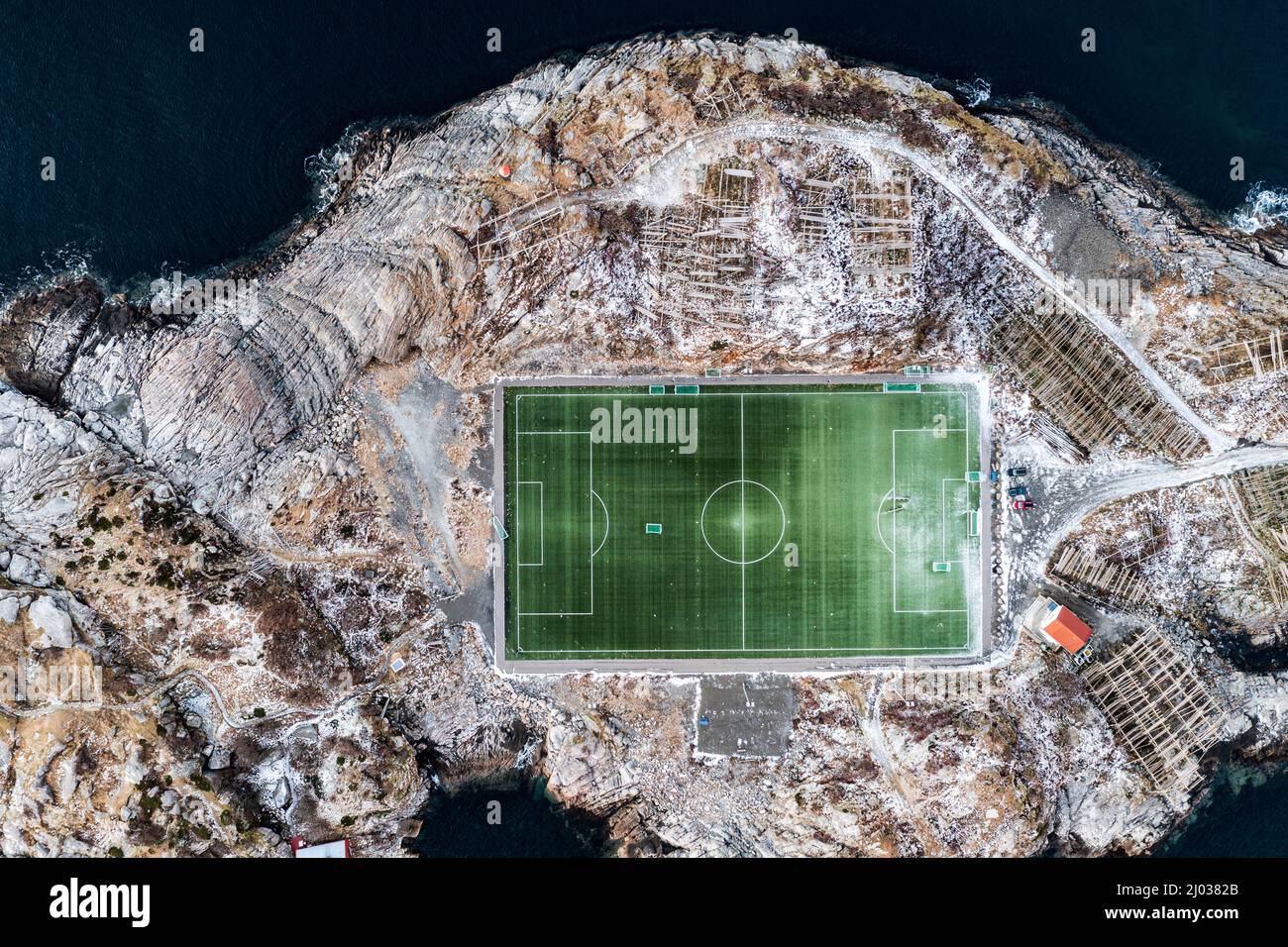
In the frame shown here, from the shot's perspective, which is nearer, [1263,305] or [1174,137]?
[1263,305]

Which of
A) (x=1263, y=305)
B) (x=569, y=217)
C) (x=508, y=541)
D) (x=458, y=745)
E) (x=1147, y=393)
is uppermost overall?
(x=569, y=217)

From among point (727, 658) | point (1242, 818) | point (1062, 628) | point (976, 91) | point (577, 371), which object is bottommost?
point (1242, 818)

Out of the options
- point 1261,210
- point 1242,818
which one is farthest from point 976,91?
point 1242,818

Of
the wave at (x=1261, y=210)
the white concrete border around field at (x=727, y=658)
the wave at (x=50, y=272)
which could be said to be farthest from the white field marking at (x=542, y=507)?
the wave at (x=1261, y=210)

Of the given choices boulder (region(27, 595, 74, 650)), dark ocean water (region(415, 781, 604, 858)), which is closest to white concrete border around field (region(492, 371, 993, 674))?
dark ocean water (region(415, 781, 604, 858))

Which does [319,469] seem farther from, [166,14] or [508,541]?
[166,14]

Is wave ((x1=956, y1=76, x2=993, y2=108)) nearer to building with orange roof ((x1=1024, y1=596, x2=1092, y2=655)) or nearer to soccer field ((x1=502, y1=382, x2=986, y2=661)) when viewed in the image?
soccer field ((x1=502, y1=382, x2=986, y2=661))

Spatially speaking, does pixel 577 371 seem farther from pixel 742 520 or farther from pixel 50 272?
pixel 50 272

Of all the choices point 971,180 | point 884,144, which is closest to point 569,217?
point 884,144
